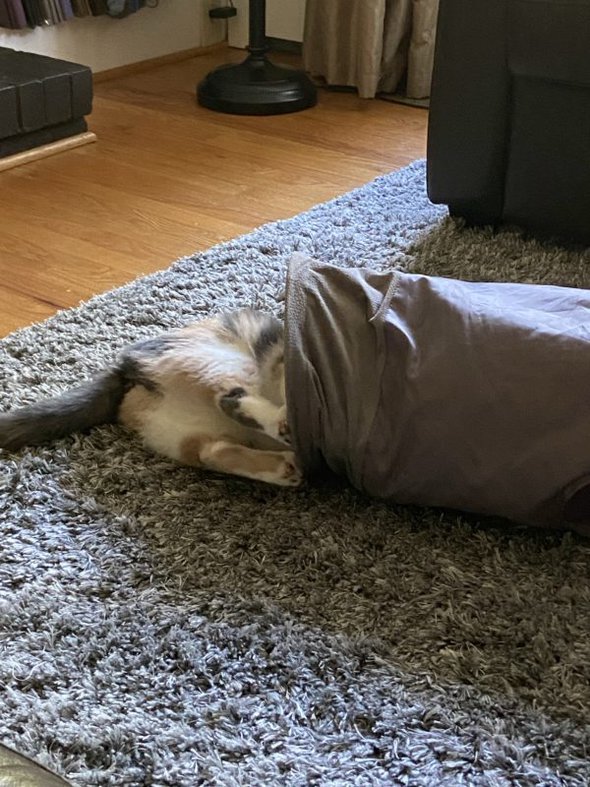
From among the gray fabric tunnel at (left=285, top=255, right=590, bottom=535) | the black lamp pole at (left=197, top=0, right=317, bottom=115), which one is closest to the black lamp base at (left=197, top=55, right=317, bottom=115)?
the black lamp pole at (left=197, top=0, right=317, bottom=115)

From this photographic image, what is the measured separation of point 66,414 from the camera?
52.5 inches

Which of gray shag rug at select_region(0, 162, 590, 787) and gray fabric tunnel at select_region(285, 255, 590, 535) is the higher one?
gray fabric tunnel at select_region(285, 255, 590, 535)

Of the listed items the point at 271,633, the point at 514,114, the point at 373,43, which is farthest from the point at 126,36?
the point at 271,633

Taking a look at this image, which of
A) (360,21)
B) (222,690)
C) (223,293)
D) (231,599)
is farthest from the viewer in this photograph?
(360,21)

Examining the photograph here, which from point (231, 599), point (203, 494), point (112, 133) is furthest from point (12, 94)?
point (231, 599)

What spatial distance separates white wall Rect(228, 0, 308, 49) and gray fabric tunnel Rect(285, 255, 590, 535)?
273 centimetres

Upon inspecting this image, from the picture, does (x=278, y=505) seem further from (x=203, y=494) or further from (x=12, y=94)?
(x=12, y=94)

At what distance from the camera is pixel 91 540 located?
3.89 ft

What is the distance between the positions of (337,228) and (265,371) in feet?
2.98

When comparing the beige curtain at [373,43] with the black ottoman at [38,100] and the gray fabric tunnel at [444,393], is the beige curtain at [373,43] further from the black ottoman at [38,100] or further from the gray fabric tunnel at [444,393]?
the gray fabric tunnel at [444,393]

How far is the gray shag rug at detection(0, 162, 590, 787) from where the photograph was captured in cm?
90

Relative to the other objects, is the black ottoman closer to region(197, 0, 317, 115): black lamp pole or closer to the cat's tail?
region(197, 0, 317, 115): black lamp pole

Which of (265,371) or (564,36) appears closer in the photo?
(265,371)

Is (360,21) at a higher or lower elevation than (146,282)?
higher
